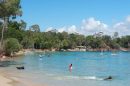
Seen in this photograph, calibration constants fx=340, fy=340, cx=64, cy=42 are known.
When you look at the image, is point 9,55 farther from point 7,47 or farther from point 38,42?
point 38,42

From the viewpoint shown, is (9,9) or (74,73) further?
(9,9)

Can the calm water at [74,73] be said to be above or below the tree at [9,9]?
below

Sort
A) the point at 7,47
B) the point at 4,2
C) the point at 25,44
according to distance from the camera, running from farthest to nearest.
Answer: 1. the point at 25,44
2. the point at 7,47
3. the point at 4,2

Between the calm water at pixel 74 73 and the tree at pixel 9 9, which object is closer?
the calm water at pixel 74 73

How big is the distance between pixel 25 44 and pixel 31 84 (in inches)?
5518

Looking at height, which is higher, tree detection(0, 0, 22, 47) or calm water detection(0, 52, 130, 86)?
tree detection(0, 0, 22, 47)

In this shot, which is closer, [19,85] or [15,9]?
[19,85]

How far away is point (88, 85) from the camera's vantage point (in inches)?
1506

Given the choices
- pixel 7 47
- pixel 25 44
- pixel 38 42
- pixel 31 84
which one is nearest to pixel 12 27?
pixel 7 47

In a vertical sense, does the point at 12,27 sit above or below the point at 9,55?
above

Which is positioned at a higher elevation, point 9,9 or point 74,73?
point 9,9

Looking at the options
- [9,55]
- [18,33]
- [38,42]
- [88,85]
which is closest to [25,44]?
[38,42]

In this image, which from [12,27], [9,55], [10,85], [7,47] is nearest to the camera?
[10,85]

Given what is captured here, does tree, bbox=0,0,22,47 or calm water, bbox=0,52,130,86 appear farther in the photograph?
tree, bbox=0,0,22,47
